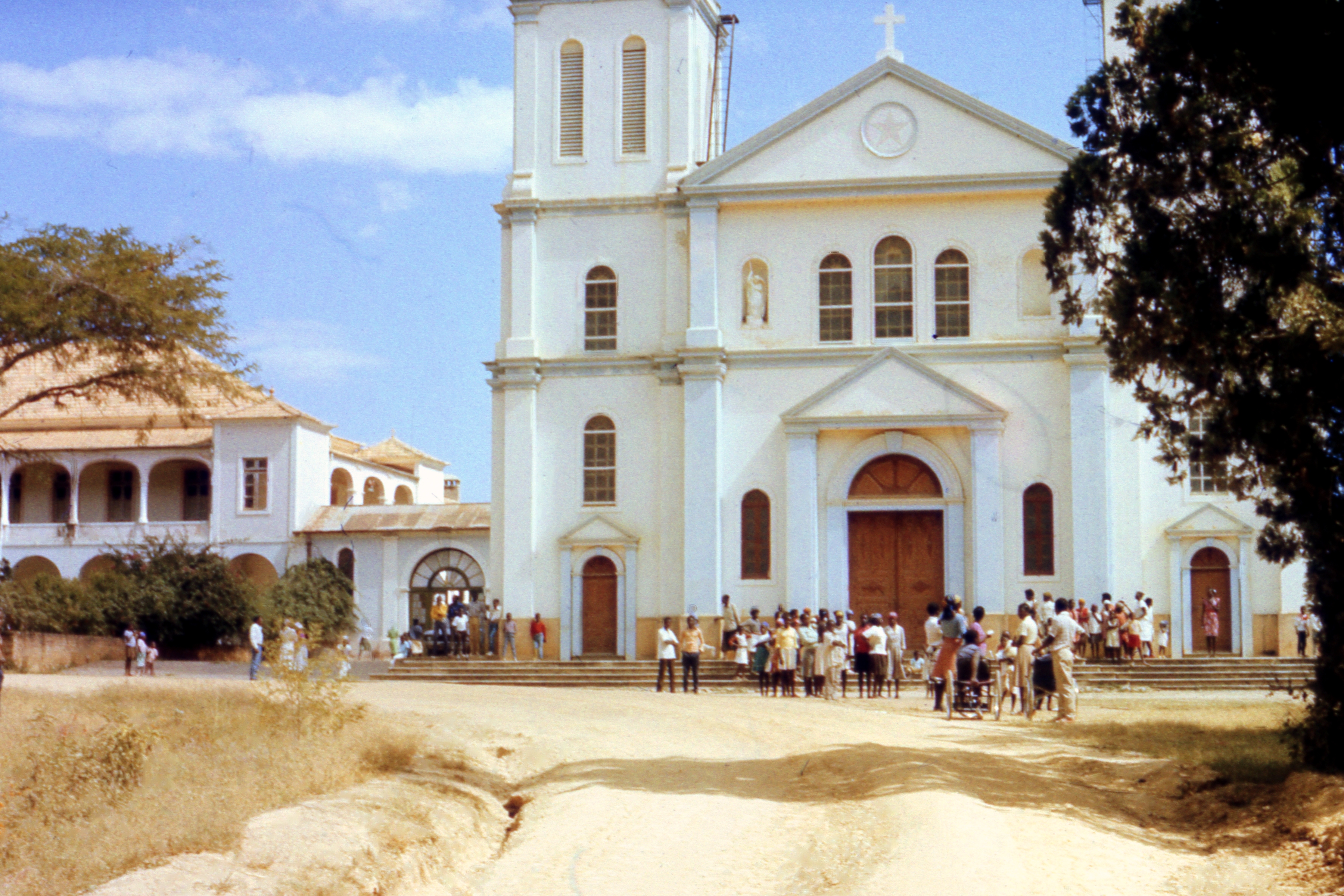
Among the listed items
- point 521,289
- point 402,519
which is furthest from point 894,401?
point 402,519

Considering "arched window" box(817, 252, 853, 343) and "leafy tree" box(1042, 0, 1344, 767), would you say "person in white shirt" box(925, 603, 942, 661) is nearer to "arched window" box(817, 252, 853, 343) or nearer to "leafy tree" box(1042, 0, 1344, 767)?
"leafy tree" box(1042, 0, 1344, 767)

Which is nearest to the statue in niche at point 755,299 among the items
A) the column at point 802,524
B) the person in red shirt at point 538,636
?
the column at point 802,524

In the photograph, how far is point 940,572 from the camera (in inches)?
1222

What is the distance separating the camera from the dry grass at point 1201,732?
14.9 metres

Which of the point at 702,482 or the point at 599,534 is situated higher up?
the point at 702,482

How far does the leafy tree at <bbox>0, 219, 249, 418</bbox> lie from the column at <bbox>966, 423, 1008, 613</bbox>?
566 inches

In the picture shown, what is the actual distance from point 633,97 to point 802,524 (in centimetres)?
1034

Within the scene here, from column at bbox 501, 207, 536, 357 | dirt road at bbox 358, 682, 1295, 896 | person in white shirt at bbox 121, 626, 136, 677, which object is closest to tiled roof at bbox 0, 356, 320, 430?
person in white shirt at bbox 121, 626, 136, 677

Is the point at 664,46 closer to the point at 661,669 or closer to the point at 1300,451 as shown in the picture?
the point at 661,669

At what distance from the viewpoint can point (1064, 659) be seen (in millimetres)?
19906

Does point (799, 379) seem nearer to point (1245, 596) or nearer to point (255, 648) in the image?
point (1245, 596)

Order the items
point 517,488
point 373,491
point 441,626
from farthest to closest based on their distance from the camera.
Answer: point 373,491 → point 441,626 → point 517,488

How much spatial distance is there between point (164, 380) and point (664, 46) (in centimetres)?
1373

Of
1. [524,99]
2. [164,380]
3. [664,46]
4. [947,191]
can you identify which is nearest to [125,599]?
[164,380]
